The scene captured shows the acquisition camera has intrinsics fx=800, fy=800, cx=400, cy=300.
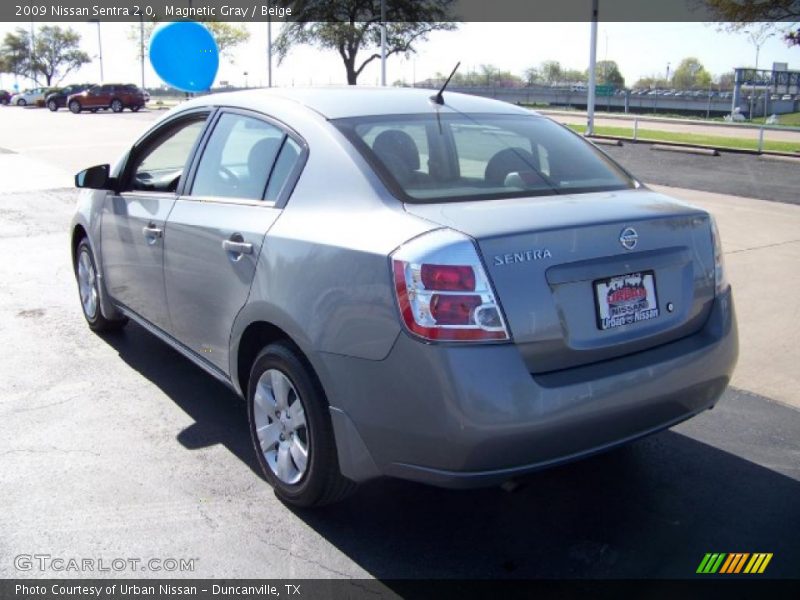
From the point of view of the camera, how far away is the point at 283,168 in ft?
11.9

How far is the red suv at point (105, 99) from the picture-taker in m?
46.8

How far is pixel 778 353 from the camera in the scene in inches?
Result: 213

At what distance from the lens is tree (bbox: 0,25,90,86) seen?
9575cm

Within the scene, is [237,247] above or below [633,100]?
below

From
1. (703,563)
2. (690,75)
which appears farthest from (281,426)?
(690,75)

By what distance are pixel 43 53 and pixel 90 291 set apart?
4133 inches

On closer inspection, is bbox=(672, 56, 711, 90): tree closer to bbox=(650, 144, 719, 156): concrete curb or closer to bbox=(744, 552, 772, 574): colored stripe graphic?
bbox=(650, 144, 719, 156): concrete curb

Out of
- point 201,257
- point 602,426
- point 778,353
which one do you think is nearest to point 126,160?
point 201,257

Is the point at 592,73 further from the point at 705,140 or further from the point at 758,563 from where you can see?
the point at 758,563

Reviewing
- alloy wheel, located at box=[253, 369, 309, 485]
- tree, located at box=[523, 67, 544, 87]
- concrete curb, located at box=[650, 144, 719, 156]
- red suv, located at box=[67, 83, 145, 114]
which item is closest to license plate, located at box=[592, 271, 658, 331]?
alloy wheel, located at box=[253, 369, 309, 485]

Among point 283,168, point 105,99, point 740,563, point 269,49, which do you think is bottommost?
point 740,563

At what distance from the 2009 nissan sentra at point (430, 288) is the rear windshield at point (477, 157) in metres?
0.01

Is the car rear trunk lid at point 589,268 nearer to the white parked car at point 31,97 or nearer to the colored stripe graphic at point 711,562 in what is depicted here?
the colored stripe graphic at point 711,562

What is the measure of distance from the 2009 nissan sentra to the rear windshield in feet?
0.04
